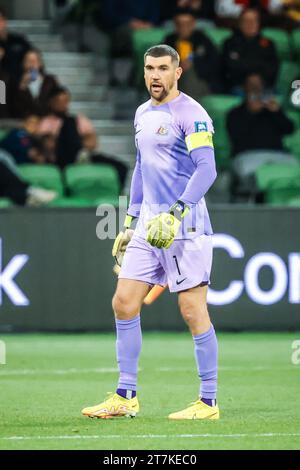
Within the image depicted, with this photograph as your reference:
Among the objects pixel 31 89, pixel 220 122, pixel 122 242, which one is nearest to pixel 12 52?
pixel 31 89

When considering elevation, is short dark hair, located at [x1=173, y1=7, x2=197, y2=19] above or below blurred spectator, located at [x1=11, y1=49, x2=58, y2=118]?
above

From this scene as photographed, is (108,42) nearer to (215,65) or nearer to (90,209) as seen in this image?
(215,65)

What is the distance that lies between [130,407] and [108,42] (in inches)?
412

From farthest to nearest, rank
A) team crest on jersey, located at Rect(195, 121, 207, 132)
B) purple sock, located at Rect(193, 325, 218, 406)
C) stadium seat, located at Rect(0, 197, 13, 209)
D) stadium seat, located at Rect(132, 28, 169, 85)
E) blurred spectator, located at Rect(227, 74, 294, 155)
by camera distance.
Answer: stadium seat, located at Rect(132, 28, 169, 85) < blurred spectator, located at Rect(227, 74, 294, 155) < stadium seat, located at Rect(0, 197, 13, 209) < purple sock, located at Rect(193, 325, 218, 406) < team crest on jersey, located at Rect(195, 121, 207, 132)

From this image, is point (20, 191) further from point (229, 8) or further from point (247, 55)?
point (229, 8)

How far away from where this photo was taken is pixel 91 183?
14695 mm

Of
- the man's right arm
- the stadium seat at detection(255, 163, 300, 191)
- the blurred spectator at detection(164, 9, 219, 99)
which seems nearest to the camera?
the man's right arm

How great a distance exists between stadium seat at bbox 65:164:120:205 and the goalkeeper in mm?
6636

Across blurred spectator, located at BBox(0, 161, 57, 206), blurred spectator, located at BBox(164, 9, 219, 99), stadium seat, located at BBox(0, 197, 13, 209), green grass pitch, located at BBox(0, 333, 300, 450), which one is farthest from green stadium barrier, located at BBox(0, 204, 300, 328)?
blurred spectator, located at BBox(164, 9, 219, 99)

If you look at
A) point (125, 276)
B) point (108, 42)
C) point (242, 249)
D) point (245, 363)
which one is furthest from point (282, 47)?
point (125, 276)

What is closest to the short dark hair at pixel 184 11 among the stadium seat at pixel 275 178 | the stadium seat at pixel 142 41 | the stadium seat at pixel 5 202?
the stadium seat at pixel 142 41

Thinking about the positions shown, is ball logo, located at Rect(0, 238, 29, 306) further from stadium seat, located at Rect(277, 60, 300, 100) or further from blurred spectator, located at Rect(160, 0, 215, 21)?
blurred spectator, located at Rect(160, 0, 215, 21)

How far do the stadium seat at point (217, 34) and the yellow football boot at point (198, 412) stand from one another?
10031 millimetres

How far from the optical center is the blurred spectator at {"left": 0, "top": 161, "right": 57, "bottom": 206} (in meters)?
14.3
